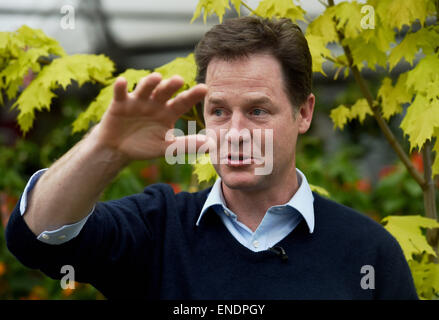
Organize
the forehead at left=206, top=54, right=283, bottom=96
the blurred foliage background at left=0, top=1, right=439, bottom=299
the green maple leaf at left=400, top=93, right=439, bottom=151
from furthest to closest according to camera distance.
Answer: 1. the blurred foliage background at left=0, top=1, right=439, bottom=299
2. the green maple leaf at left=400, top=93, right=439, bottom=151
3. the forehead at left=206, top=54, right=283, bottom=96

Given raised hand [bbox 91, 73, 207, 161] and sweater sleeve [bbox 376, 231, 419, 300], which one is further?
sweater sleeve [bbox 376, 231, 419, 300]

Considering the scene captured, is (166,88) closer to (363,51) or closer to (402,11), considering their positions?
(402,11)

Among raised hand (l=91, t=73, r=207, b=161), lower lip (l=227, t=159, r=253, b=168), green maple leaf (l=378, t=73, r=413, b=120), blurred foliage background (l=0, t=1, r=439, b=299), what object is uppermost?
raised hand (l=91, t=73, r=207, b=161)

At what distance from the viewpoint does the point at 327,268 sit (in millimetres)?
1657

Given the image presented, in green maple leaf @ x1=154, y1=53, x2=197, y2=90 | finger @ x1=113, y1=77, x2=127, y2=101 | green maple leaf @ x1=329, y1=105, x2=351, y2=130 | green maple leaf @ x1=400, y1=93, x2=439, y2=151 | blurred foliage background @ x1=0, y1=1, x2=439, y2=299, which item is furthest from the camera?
blurred foliage background @ x1=0, y1=1, x2=439, y2=299

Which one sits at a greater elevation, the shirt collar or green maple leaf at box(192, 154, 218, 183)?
the shirt collar

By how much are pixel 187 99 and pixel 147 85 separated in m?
0.10

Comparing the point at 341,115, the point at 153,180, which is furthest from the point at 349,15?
the point at 153,180

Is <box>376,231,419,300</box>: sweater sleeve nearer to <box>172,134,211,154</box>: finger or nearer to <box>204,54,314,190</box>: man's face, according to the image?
<box>204,54,314,190</box>: man's face

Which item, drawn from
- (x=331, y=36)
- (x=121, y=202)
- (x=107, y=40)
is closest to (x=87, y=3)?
(x=107, y=40)

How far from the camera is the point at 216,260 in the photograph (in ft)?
5.45

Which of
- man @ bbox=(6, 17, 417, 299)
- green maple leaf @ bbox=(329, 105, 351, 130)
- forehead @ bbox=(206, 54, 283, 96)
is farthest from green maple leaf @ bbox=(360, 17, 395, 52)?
forehead @ bbox=(206, 54, 283, 96)

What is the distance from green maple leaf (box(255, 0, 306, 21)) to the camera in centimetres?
215

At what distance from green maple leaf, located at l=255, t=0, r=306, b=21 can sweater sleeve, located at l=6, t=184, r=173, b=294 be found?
2.80 ft
